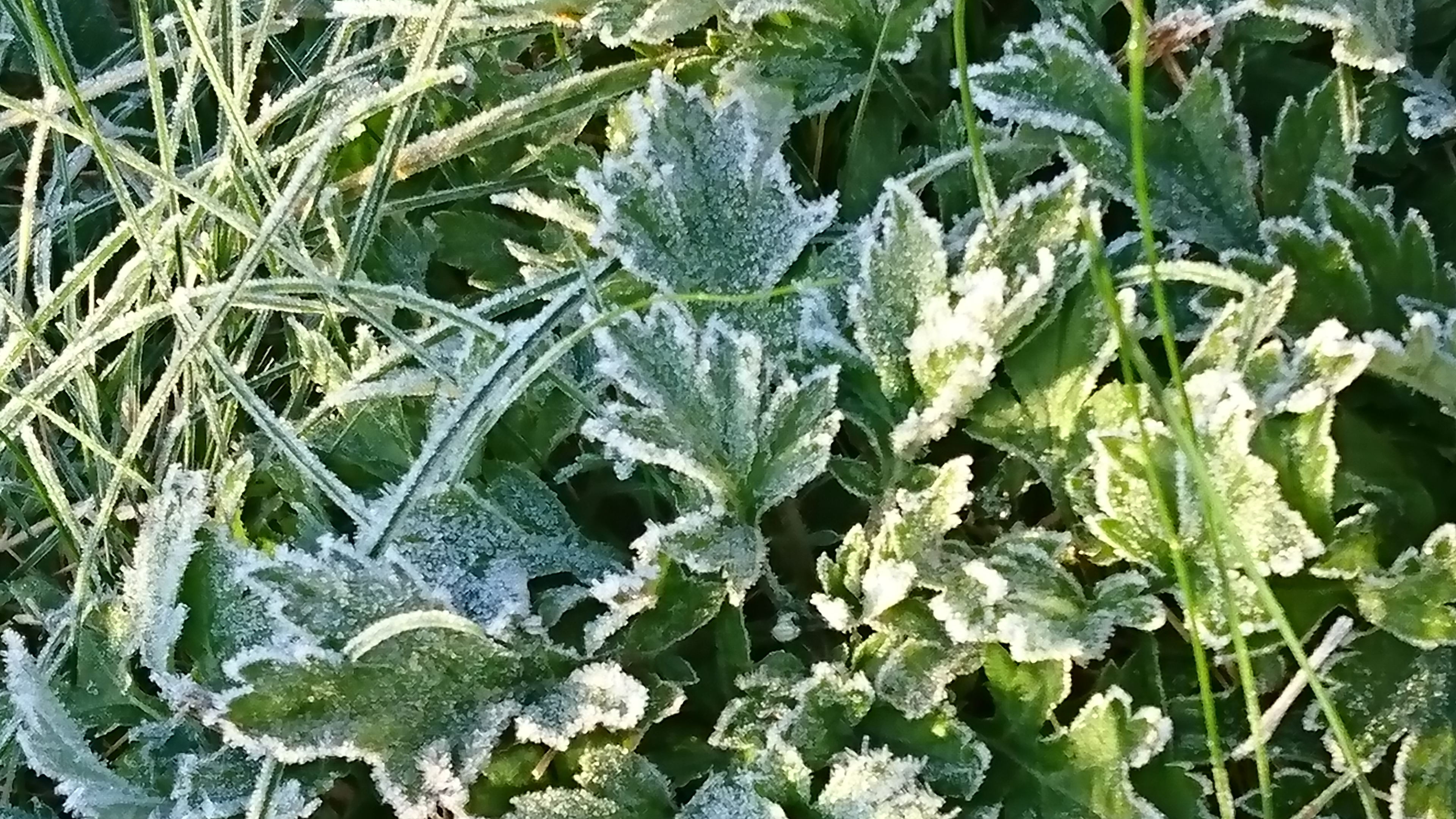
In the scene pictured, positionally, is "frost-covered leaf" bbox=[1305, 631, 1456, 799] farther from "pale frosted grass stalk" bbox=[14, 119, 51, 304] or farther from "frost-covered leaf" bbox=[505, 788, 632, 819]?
"pale frosted grass stalk" bbox=[14, 119, 51, 304]

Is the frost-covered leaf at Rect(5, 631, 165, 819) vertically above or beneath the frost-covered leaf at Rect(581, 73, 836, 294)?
beneath

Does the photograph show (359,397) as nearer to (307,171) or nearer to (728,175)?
(307,171)

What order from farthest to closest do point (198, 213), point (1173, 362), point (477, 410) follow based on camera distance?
point (198, 213) < point (477, 410) < point (1173, 362)

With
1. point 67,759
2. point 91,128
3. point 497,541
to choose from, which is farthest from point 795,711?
point 91,128

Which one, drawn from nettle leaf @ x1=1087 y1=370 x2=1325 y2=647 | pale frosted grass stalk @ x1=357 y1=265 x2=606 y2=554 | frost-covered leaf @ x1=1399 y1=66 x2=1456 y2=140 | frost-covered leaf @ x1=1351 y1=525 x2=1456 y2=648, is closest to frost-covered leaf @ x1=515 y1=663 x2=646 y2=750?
pale frosted grass stalk @ x1=357 y1=265 x2=606 y2=554

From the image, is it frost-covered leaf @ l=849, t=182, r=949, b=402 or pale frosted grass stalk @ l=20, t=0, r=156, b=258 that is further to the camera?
pale frosted grass stalk @ l=20, t=0, r=156, b=258

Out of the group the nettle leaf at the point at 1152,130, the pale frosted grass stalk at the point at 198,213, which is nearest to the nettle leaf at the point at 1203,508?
the nettle leaf at the point at 1152,130

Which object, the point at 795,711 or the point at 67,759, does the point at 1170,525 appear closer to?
the point at 795,711

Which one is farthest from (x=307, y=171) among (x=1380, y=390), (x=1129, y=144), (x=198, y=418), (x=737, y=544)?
(x=1380, y=390)
